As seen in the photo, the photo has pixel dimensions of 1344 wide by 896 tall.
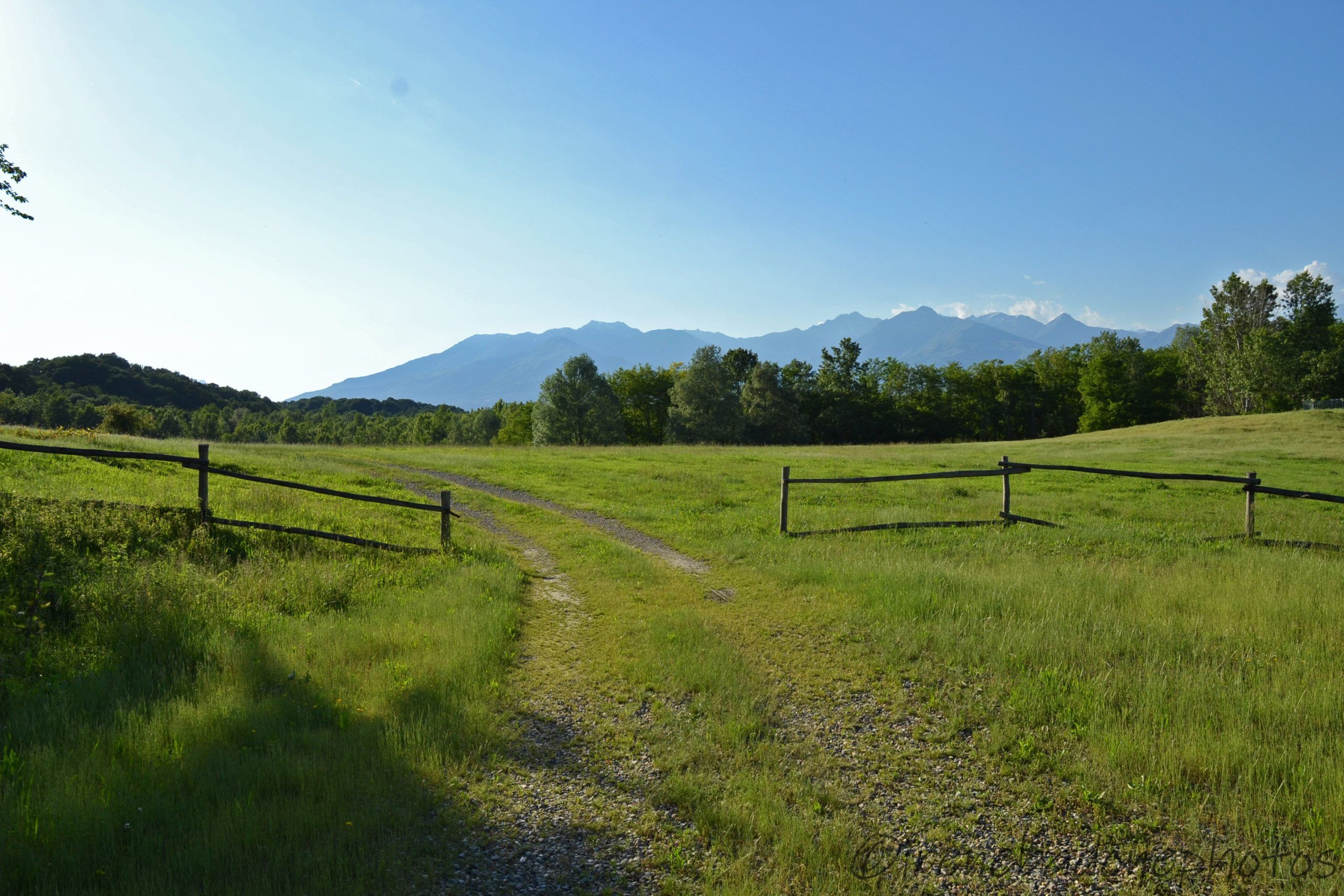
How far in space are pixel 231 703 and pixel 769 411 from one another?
70566 millimetres

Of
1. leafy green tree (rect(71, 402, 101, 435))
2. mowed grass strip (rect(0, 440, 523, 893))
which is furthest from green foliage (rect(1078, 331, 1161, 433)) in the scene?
leafy green tree (rect(71, 402, 101, 435))

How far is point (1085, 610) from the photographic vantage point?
8133mm

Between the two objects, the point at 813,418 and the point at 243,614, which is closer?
the point at 243,614

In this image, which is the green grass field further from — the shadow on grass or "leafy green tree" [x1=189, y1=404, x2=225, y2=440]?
"leafy green tree" [x1=189, y1=404, x2=225, y2=440]

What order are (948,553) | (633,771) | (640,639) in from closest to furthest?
(633,771) → (640,639) → (948,553)

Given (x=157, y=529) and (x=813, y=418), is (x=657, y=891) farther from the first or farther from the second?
(x=813, y=418)

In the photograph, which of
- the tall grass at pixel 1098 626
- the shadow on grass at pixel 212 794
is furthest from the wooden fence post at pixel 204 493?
the tall grass at pixel 1098 626

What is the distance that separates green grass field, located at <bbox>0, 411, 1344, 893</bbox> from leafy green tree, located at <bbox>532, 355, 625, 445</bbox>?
180ft

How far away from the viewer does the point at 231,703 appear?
5828mm

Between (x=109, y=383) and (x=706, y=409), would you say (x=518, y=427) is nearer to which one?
(x=706, y=409)

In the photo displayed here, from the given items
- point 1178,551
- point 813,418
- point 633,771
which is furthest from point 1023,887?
point 813,418

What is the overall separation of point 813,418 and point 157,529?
78.1m

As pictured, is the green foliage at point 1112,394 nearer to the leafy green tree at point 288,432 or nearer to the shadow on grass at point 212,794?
the shadow on grass at point 212,794

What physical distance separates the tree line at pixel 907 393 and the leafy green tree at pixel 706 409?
0.15m
